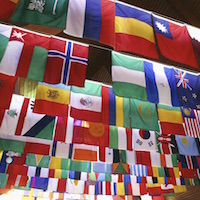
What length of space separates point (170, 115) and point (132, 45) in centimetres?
289

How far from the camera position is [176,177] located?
355 inches

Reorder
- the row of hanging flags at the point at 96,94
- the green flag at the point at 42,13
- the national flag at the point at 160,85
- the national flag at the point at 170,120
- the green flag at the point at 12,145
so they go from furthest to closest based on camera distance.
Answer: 1. the green flag at the point at 12,145
2. the national flag at the point at 170,120
3. the national flag at the point at 160,85
4. the row of hanging flags at the point at 96,94
5. the green flag at the point at 42,13

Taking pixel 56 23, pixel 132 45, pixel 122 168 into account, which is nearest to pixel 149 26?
pixel 132 45

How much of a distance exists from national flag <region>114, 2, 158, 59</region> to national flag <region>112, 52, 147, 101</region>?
0.63m

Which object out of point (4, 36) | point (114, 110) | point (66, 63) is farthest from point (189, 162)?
point (4, 36)

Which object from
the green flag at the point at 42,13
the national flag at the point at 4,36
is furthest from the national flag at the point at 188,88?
the national flag at the point at 4,36

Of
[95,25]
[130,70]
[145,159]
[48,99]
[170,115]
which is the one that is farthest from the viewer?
[145,159]

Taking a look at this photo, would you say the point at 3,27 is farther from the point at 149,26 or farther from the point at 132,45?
the point at 149,26

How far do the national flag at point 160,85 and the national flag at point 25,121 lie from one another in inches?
123

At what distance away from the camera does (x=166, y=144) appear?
7723 mm

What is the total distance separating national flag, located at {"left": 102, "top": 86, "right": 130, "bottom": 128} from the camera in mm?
5805

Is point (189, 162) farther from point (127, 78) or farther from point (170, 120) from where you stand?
point (127, 78)

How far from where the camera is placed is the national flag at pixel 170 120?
19.7ft

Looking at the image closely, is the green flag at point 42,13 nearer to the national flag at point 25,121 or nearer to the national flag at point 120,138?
the national flag at point 25,121
